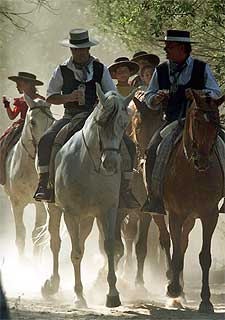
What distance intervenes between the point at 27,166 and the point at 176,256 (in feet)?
13.8

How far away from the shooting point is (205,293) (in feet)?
49.0

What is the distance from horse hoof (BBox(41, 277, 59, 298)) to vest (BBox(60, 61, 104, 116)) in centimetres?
224

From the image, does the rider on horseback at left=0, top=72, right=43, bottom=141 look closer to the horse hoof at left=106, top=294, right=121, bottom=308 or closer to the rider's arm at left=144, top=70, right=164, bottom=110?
the rider's arm at left=144, top=70, right=164, bottom=110

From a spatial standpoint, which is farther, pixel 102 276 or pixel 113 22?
pixel 113 22

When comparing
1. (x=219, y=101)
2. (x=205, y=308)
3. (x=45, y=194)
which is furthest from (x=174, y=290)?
(x=219, y=101)

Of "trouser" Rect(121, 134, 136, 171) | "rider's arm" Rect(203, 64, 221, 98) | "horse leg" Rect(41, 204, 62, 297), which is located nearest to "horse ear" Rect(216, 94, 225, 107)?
"rider's arm" Rect(203, 64, 221, 98)

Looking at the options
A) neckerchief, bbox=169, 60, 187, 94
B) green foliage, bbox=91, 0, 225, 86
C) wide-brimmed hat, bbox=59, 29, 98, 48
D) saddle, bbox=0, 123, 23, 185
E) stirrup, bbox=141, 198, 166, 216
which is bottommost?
stirrup, bbox=141, 198, 166, 216

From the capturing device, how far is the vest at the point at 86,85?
1595cm

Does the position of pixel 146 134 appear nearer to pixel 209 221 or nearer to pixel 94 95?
pixel 94 95

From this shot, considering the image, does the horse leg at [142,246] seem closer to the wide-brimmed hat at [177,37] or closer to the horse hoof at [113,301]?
the horse hoof at [113,301]

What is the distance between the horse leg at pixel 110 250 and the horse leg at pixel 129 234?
3244mm

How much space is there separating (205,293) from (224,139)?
192 centimetres

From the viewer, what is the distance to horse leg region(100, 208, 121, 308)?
48.5ft

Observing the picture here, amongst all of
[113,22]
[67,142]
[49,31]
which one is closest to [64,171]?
[67,142]
